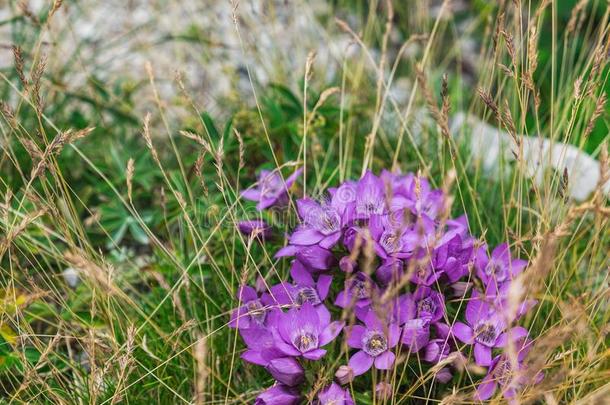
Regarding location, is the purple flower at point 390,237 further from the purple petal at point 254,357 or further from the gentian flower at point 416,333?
the purple petal at point 254,357

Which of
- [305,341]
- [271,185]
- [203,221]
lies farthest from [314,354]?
[203,221]

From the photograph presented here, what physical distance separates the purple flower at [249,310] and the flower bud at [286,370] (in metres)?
0.16

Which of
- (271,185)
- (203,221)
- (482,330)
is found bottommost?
(203,221)

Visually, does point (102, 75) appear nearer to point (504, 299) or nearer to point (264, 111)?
point (264, 111)

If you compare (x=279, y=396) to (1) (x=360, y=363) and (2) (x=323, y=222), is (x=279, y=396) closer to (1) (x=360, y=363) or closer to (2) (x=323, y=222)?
(1) (x=360, y=363)

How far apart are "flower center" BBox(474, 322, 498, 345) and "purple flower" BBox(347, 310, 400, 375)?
168 mm

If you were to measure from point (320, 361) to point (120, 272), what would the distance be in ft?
2.22

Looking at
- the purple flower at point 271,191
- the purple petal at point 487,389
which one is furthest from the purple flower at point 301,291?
the purple petal at point 487,389

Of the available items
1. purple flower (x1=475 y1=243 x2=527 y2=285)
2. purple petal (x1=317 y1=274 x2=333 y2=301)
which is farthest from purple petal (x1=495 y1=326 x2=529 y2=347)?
purple petal (x1=317 y1=274 x2=333 y2=301)

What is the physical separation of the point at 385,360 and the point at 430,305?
0.15 m

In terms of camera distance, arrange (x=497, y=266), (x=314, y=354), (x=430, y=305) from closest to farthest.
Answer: (x=314, y=354) < (x=430, y=305) < (x=497, y=266)

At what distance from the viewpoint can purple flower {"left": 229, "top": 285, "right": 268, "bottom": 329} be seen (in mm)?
1557

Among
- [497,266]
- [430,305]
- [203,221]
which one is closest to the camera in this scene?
[430,305]

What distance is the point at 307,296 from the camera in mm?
1543
